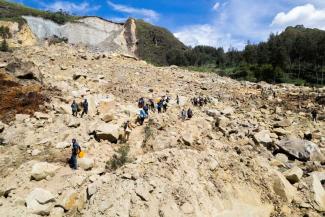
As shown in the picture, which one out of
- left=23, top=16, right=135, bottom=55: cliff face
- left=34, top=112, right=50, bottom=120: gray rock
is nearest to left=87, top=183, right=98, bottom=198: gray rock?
left=34, top=112, right=50, bottom=120: gray rock

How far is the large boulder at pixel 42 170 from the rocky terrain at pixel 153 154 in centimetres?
3

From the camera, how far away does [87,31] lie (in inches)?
3031

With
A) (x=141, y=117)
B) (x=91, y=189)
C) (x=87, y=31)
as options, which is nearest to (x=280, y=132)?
(x=141, y=117)

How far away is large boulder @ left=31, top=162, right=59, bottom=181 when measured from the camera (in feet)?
33.5

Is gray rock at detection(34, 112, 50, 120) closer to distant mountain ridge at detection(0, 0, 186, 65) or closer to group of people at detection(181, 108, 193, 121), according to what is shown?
group of people at detection(181, 108, 193, 121)

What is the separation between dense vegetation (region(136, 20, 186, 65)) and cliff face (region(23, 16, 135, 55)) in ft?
34.5

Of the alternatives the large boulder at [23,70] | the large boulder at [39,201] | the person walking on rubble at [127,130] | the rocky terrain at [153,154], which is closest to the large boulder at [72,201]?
the rocky terrain at [153,154]

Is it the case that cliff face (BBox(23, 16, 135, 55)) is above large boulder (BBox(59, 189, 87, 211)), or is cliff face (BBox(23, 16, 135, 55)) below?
above

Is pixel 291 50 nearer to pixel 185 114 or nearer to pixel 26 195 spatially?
pixel 185 114

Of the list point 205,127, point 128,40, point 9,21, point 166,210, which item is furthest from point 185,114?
point 128,40

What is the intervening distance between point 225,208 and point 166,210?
173 cm

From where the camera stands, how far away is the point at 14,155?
12000 mm

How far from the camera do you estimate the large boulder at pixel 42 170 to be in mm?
10219

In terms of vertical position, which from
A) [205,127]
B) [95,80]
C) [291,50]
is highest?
[291,50]
